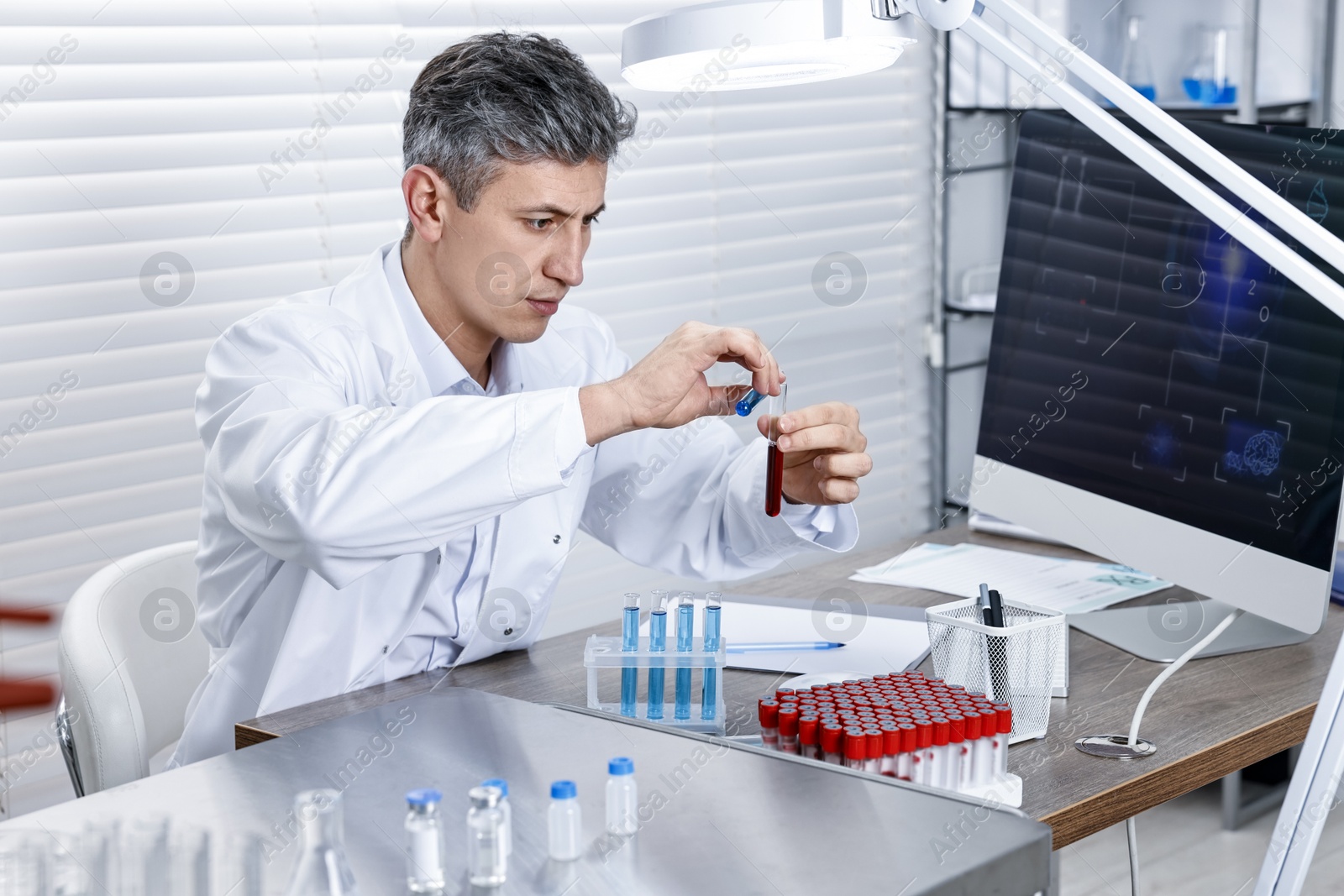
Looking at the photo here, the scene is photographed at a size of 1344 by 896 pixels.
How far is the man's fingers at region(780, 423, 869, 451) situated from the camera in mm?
1377

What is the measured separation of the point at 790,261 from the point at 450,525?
71.7 inches

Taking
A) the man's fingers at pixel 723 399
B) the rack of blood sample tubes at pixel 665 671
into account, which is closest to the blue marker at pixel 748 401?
the man's fingers at pixel 723 399

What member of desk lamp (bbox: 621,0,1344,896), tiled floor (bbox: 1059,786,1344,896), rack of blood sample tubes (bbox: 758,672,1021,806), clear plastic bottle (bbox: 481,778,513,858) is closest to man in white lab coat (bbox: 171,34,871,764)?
desk lamp (bbox: 621,0,1344,896)

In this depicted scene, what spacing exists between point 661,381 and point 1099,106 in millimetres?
460

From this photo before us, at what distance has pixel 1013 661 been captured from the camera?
1195 mm

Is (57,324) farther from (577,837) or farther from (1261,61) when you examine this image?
(1261,61)

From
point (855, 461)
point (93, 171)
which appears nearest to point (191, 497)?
point (93, 171)

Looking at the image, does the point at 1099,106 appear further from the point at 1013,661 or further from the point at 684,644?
the point at 684,644

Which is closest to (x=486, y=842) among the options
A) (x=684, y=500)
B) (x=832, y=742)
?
(x=832, y=742)

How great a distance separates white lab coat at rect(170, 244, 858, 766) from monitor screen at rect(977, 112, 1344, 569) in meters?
0.30

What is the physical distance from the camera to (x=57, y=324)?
199cm

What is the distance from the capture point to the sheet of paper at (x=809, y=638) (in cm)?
139

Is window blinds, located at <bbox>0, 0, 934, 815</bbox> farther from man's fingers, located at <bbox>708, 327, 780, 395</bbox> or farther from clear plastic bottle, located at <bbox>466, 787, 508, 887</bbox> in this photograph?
clear plastic bottle, located at <bbox>466, 787, 508, 887</bbox>

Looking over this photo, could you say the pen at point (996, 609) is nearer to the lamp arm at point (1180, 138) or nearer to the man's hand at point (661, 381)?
the man's hand at point (661, 381)
